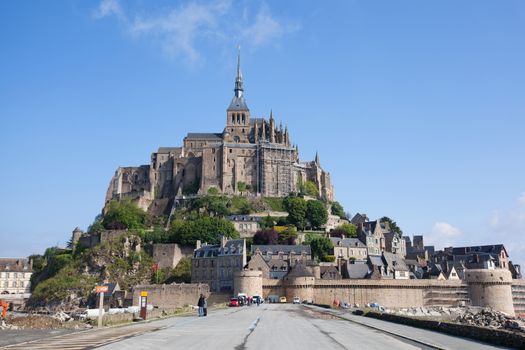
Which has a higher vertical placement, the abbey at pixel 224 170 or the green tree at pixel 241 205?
the abbey at pixel 224 170

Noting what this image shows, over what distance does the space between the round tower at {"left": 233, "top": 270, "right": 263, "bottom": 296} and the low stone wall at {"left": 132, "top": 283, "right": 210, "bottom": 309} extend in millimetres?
3995

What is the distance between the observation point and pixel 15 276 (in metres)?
104

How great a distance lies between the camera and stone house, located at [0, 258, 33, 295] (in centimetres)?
10300

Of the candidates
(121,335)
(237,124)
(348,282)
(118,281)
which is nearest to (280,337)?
(121,335)

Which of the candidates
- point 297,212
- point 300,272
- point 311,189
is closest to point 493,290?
point 300,272

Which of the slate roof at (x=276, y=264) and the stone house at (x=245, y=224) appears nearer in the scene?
the slate roof at (x=276, y=264)

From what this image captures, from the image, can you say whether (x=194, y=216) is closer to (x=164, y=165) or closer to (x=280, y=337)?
(x=164, y=165)

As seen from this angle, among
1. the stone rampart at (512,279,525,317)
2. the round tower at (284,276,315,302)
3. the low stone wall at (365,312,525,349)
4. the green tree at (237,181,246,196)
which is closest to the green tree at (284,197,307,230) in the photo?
the green tree at (237,181,246,196)

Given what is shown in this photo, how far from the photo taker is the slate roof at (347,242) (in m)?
83.7

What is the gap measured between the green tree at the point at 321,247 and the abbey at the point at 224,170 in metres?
27.9

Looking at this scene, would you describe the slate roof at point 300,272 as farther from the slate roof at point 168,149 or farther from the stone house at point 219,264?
the slate roof at point 168,149

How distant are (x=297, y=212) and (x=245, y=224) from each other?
32.8ft

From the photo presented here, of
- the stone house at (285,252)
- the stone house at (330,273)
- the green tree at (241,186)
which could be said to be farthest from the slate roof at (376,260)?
the green tree at (241,186)

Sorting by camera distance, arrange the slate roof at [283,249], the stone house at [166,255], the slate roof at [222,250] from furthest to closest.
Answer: the stone house at [166,255] → the slate roof at [283,249] → the slate roof at [222,250]
